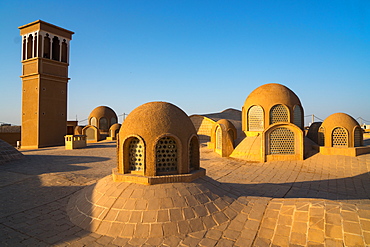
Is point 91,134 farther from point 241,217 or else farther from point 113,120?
point 241,217

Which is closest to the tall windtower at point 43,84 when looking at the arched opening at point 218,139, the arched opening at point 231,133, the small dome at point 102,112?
the small dome at point 102,112

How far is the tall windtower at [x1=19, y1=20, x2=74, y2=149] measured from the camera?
2194 centimetres

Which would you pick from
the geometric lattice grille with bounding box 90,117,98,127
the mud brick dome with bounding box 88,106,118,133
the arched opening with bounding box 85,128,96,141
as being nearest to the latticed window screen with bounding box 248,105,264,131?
the arched opening with bounding box 85,128,96,141

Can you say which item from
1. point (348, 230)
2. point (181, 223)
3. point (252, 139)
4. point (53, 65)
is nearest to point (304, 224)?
point (348, 230)

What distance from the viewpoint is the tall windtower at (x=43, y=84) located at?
21938 millimetres

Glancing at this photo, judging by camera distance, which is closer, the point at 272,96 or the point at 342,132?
the point at 342,132

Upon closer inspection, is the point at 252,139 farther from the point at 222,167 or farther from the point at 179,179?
the point at 179,179

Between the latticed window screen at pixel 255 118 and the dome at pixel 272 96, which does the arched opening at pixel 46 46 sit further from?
the latticed window screen at pixel 255 118

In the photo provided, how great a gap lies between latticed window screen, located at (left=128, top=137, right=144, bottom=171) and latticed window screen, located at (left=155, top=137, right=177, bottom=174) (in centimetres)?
52

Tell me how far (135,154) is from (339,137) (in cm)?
1378

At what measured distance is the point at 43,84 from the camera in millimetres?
22141

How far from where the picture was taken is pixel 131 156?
6508 millimetres

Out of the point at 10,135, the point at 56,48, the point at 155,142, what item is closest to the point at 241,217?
the point at 155,142

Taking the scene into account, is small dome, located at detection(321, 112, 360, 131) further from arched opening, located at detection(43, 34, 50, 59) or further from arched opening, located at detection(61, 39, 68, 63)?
arched opening, located at detection(43, 34, 50, 59)
